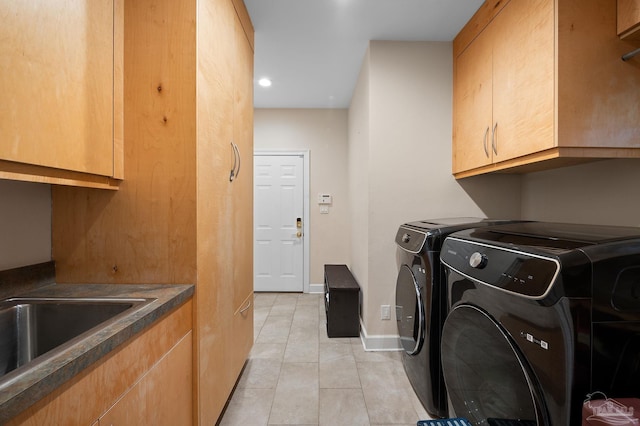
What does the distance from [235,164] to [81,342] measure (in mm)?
1218

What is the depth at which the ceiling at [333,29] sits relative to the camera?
2039 mm

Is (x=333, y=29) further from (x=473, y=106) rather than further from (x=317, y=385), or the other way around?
(x=317, y=385)

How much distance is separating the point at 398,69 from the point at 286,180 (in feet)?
7.24

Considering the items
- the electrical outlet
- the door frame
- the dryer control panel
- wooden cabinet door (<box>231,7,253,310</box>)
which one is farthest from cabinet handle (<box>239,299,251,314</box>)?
the door frame

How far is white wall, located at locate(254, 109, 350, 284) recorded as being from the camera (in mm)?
4160

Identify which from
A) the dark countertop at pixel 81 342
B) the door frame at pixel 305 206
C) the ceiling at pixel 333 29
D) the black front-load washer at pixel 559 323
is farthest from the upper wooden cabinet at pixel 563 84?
the door frame at pixel 305 206

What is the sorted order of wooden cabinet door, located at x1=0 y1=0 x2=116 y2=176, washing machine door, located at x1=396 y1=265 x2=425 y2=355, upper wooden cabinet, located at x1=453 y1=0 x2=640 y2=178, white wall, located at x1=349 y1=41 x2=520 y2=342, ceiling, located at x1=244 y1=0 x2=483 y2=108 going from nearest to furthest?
1. wooden cabinet door, located at x1=0 y1=0 x2=116 y2=176
2. upper wooden cabinet, located at x1=453 y1=0 x2=640 y2=178
3. washing machine door, located at x1=396 y1=265 x2=425 y2=355
4. ceiling, located at x1=244 y1=0 x2=483 y2=108
5. white wall, located at x1=349 y1=41 x2=520 y2=342

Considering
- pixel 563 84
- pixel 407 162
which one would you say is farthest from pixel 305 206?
pixel 563 84

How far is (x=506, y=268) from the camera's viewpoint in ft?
3.15

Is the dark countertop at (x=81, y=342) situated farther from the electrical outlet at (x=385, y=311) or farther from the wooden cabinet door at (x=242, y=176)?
the electrical outlet at (x=385, y=311)

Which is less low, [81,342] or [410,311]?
[81,342]

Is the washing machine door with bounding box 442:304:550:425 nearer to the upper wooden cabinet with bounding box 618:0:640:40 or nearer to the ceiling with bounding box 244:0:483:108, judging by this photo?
the upper wooden cabinet with bounding box 618:0:640:40

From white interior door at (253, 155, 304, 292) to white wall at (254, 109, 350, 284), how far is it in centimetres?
17

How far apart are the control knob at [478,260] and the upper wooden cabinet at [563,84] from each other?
2.31 ft
